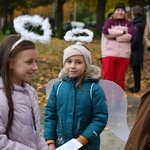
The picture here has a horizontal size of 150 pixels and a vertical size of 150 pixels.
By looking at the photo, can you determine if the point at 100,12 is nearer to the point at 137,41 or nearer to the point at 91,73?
the point at 137,41

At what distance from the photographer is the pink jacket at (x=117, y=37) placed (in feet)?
22.6

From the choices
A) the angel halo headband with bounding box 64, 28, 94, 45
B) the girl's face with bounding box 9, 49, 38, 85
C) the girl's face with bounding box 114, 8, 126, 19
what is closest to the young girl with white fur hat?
the angel halo headband with bounding box 64, 28, 94, 45

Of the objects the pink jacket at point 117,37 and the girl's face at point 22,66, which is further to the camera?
the pink jacket at point 117,37

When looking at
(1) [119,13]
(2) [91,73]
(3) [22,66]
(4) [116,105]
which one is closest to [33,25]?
(3) [22,66]

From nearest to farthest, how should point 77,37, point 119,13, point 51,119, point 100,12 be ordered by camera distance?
1. point 51,119
2. point 77,37
3. point 119,13
4. point 100,12

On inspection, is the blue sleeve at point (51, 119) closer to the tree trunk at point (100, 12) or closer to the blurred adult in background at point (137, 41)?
the blurred adult in background at point (137, 41)

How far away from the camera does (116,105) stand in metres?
3.68

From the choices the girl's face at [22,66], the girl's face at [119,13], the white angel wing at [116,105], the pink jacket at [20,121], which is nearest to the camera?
the pink jacket at [20,121]

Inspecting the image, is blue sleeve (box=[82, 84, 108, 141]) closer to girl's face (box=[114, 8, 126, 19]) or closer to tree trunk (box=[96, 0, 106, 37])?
girl's face (box=[114, 8, 126, 19])

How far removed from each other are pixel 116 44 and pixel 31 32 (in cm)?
448

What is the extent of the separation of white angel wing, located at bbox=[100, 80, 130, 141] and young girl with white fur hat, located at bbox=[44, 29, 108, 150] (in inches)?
13.1

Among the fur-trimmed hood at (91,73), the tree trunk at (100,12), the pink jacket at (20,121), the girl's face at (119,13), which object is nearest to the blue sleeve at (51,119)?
the fur-trimmed hood at (91,73)

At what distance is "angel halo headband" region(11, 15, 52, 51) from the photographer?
2596mm

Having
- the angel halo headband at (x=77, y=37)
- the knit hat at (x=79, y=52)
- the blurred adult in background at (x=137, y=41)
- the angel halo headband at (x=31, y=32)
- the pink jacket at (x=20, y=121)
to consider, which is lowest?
the blurred adult in background at (x=137, y=41)
